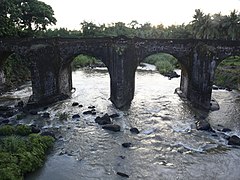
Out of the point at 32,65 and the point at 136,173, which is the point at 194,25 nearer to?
the point at 32,65

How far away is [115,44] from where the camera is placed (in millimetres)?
23016

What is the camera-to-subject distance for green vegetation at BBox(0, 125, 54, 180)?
483 inches

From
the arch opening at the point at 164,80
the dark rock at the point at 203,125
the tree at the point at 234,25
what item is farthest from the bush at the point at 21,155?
the tree at the point at 234,25

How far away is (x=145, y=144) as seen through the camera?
16.9m

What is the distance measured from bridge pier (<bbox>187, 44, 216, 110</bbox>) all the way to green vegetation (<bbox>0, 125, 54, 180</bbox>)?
13.7 metres

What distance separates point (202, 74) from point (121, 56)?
24.0 feet

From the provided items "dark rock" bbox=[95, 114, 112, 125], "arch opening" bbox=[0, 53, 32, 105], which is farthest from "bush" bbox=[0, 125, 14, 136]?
"arch opening" bbox=[0, 53, 32, 105]

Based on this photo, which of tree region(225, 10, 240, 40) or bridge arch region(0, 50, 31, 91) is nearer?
bridge arch region(0, 50, 31, 91)

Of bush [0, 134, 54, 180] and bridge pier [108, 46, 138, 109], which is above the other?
bridge pier [108, 46, 138, 109]

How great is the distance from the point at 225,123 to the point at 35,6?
28.5 metres

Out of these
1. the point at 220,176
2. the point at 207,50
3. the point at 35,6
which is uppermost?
the point at 35,6

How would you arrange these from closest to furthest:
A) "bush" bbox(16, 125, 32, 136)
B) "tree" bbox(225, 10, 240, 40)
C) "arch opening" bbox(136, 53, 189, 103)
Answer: "bush" bbox(16, 125, 32, 136) → "arch opening" bbox(136, 53, 189, 103) → "tree" bbox(225, 10, 240, 40)

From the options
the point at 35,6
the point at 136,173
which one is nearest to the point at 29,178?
the point at 136,173

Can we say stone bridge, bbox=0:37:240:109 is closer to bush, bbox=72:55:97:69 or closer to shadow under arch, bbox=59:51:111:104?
shadow under arch, bbox=59:51:111:104
